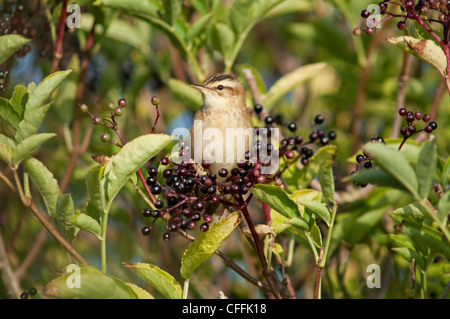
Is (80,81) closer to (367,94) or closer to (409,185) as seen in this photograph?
(367,94)

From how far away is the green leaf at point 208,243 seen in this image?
2.11 metres

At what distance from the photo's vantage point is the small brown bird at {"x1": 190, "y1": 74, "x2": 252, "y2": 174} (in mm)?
3295

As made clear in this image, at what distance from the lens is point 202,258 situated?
212 centimetres

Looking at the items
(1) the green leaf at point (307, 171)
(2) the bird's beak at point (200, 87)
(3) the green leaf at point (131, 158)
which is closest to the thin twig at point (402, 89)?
(1) the green leaf at point (307, 171)

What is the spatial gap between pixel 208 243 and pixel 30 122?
81cm

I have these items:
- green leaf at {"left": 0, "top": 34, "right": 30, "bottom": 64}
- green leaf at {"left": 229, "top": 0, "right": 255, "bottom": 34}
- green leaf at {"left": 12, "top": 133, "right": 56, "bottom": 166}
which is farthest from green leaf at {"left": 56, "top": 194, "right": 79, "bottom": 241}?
green leaf at {"left": 229, "top": 0, "right": 255, "bottom": 34}

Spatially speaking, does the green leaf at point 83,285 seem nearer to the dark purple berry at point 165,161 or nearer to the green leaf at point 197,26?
the dark purple berry at point 165,161

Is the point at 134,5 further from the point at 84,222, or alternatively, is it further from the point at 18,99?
the point at 84,222

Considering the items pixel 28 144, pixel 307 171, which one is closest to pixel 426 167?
pixel 307 171

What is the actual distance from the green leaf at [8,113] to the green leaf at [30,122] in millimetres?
104

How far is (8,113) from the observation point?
2246 mm

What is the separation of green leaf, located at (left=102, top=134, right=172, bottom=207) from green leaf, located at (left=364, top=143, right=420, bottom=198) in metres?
0.74
